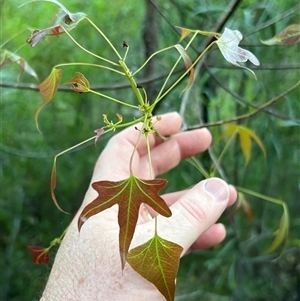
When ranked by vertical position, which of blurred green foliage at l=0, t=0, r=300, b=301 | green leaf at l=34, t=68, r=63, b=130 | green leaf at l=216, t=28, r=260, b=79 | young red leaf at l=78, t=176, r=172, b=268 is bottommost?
blurred green foliage at l=0, t=0, r=300, b=301

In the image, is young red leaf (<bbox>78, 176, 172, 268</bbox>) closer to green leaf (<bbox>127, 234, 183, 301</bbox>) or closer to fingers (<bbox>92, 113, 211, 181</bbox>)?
green leaf (<bbox>127, 234, 183, 301</bbox>)

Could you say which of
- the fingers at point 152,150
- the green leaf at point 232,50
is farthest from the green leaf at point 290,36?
the fingers at point 152,150

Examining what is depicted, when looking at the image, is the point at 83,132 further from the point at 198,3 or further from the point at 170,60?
the point at 198,3

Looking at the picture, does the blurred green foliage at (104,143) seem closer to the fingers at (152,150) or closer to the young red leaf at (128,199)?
the fingers at (152,150)

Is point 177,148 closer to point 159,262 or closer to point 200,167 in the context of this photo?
point 200,167

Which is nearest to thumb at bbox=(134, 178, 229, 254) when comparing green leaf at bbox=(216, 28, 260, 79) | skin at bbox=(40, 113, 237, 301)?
skin at bbox=(40, 113, 237, 301)

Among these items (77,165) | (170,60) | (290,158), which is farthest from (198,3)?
(77,165)

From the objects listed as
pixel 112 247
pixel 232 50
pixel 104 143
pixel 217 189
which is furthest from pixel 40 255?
pixel 104 143
